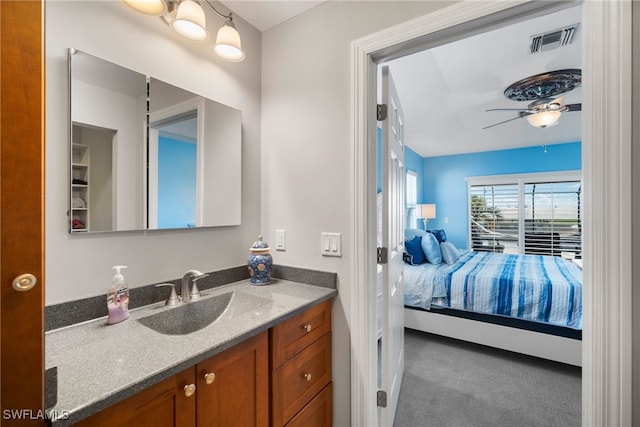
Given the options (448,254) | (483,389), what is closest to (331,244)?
(483,389)

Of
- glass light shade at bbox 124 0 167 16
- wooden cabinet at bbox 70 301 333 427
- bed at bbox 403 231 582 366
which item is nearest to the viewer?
wooden cabinet at bbox 70 301 333 427

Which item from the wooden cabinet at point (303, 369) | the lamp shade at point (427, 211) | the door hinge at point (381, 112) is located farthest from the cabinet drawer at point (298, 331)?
the lamp shade at point (427, 211)

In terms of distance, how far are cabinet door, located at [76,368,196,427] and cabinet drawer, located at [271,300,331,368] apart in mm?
353

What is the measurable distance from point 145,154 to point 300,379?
1.19 m

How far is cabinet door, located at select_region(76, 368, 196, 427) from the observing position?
0.67 m

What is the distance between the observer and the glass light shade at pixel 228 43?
1364 mm

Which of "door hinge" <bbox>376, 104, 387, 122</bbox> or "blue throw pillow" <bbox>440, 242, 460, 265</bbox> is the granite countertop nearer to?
"door hinge" <bbox>376, 104, 387, 122</bbox>

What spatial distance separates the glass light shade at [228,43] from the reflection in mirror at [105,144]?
1.27 feet

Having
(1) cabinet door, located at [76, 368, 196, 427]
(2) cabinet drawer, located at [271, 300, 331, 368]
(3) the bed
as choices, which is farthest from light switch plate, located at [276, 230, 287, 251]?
(3) the bed

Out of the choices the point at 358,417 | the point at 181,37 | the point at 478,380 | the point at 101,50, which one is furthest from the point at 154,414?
the point at 478,380

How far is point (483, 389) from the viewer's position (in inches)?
84.1

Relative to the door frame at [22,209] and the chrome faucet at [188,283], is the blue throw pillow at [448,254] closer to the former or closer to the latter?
the chrome faucet at [188,283]

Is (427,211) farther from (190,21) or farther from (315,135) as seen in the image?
(190,21)

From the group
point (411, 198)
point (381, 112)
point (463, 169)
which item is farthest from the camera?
point (463, 169)
